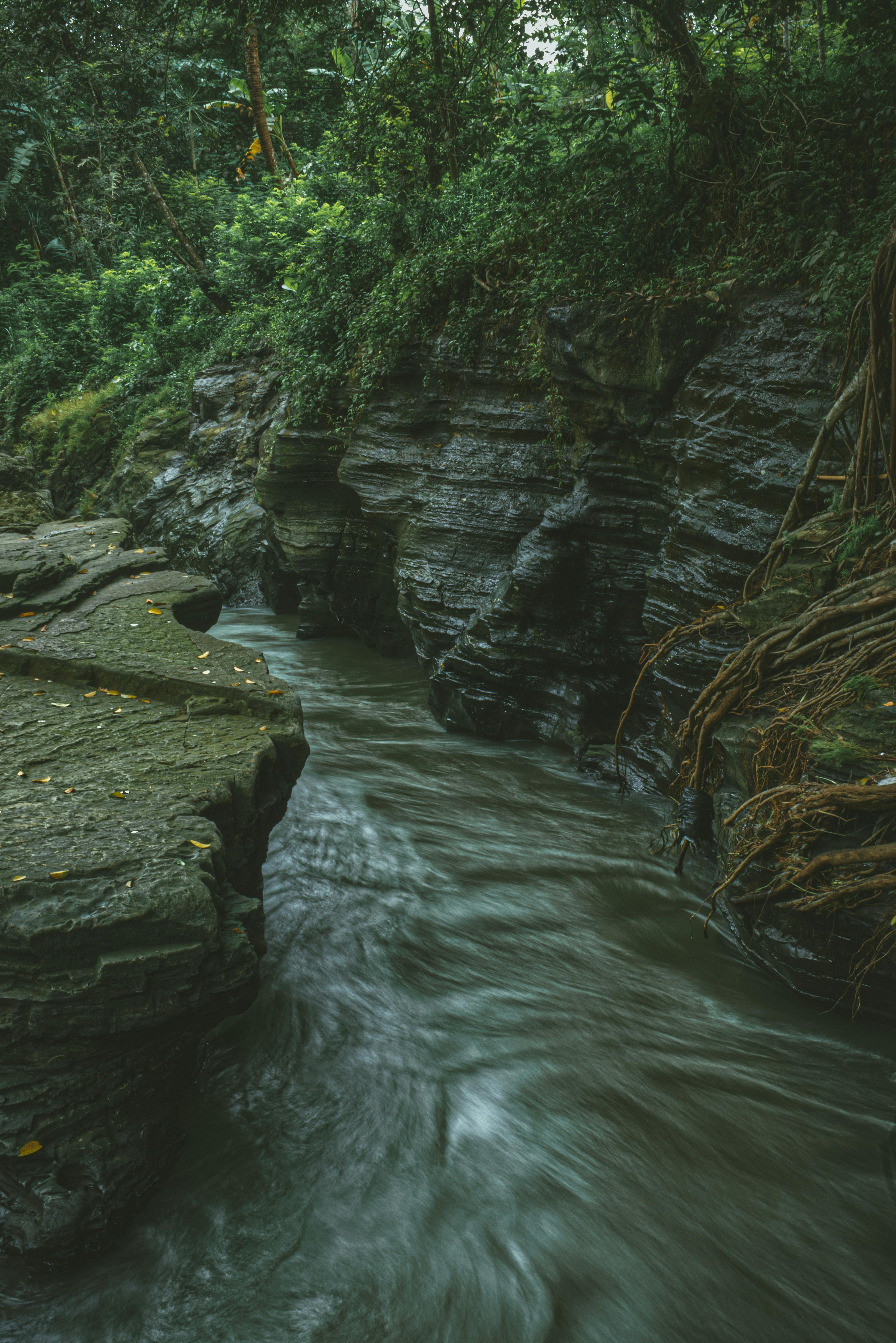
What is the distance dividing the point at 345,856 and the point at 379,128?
908 centimetres

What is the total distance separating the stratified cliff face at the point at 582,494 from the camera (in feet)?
19.0

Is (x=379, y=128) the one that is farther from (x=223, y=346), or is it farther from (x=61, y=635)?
(x=61, y=635)

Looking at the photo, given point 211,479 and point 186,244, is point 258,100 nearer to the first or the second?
Answer: point 186,244

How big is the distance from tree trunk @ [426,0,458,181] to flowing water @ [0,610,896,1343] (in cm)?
860

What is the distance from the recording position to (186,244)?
59.6ft

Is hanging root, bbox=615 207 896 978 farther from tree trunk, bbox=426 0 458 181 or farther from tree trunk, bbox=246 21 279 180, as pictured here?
tree trunk, bbox=246 21 279 180

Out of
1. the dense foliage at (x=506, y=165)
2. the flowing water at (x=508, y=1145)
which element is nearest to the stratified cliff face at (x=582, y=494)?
the dense foliage at (x=506, y=165)

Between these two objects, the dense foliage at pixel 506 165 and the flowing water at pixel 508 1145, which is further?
the dense foliage at pixel 506 165

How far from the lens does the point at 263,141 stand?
62.1ft

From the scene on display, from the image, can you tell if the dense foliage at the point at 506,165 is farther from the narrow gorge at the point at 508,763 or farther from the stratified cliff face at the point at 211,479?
the stratified cliff face at the point at 211,479

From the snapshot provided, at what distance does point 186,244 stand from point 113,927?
1897 cm

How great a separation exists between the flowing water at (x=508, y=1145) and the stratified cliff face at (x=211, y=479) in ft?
29.8

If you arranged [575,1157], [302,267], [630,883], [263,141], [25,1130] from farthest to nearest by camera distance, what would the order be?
[263,141]
[302,267]
[630,883]
[575,1157]
[25,1130]

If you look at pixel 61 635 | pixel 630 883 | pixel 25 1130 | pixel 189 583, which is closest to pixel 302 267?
pixel 189 583
